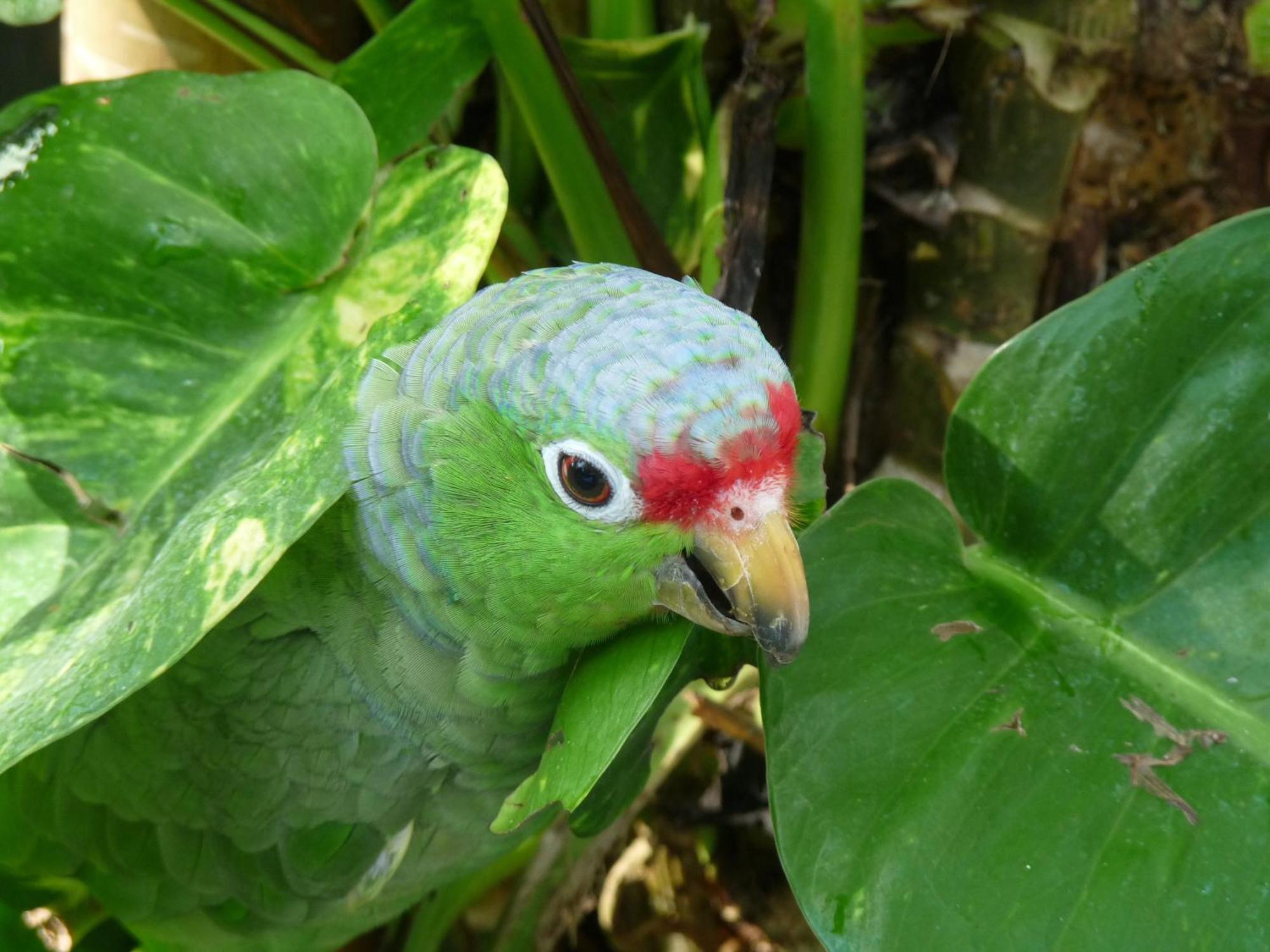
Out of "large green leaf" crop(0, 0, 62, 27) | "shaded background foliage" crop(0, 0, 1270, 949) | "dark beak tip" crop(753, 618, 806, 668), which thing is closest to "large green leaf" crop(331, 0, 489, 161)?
"shaded background foliage" crop(0, 0, 1270, 949)

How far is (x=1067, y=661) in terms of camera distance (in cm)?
89

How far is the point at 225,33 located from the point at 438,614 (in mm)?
796

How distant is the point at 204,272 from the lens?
1019 millimetres

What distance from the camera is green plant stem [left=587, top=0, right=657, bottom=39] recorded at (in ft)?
4.17

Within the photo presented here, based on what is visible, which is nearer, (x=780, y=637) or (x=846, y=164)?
(x=780, y=637)

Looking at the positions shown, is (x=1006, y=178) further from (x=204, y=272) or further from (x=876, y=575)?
(x=204, y=272)

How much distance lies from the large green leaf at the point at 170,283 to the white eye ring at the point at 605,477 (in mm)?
279

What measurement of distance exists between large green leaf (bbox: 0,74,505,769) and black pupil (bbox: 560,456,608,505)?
0.95 ft

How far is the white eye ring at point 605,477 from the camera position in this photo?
698 millimetres

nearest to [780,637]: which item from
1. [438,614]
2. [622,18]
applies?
[438,614]

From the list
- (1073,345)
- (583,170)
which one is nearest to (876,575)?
(1073,345)

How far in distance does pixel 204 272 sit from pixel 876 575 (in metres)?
0.65

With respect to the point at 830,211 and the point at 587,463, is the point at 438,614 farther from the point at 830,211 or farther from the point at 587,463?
the point at 830,211

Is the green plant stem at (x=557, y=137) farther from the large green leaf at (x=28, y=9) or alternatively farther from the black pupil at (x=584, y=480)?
the black pupil at (x=584, y=480)
